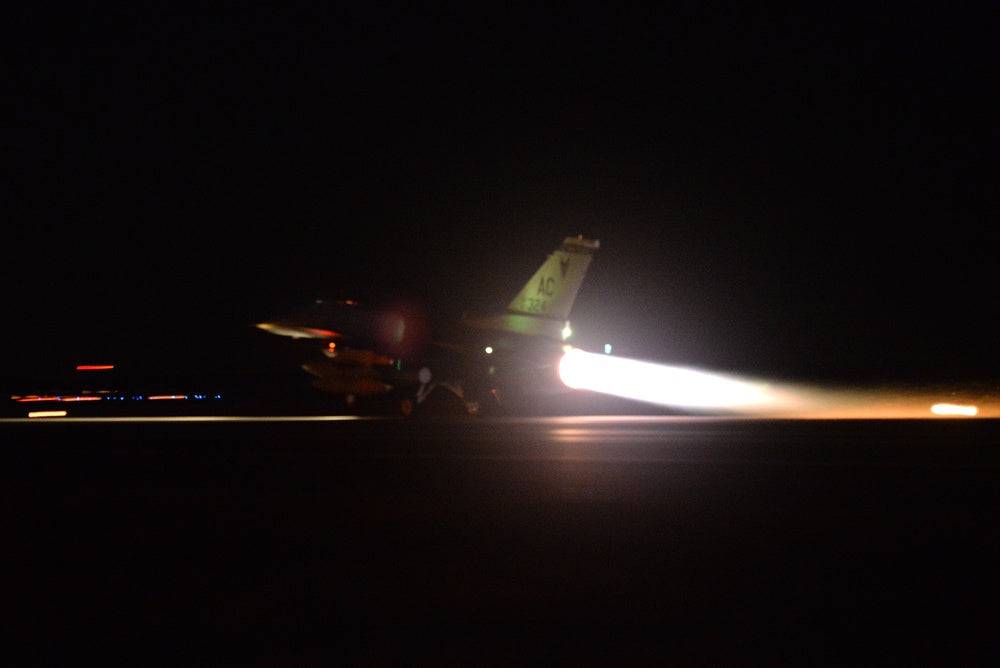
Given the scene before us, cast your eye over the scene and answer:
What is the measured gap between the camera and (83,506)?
8859mm

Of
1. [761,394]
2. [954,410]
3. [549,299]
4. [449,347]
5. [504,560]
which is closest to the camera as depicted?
[504,560]

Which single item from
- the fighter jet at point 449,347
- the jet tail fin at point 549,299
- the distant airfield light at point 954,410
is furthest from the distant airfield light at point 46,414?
the distant airfield light at point 954,410

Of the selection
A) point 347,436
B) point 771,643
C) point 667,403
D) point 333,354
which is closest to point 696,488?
point 771,643

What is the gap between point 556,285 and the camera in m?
32.6

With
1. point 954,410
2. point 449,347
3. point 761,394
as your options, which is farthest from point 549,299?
point 954,410

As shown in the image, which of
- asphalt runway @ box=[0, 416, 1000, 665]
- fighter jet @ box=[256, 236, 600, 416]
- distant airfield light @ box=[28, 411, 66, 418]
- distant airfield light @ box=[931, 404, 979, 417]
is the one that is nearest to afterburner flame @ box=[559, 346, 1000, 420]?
distant airfield light @ box=[931, 404, 979, 417]

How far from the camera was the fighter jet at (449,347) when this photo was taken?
90.6 ft

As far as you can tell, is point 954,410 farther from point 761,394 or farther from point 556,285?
point 556,285

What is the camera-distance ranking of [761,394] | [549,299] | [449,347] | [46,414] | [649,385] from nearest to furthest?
[46,414]
[449,347]
[549,299]
[761,394]
[649,385]

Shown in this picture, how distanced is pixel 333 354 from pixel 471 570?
22.3 meters

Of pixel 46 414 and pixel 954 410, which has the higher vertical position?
pixel 954 410

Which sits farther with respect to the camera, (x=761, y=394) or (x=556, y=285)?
(x=761, y=394)

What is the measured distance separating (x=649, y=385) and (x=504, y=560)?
29.7 m

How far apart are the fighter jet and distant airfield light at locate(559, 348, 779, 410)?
846 millimetres
